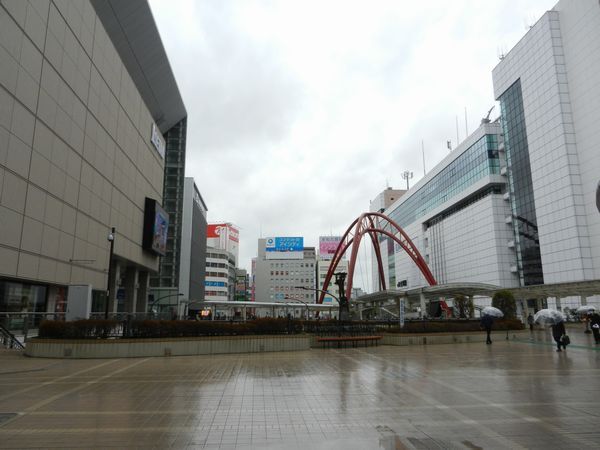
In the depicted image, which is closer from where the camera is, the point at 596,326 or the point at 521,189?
the point at 596,326

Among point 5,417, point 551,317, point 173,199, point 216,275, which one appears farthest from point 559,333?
point 216,275

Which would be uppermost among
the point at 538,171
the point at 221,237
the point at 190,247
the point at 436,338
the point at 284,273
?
the point at 221,237

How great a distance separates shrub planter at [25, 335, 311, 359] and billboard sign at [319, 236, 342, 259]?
446 feet

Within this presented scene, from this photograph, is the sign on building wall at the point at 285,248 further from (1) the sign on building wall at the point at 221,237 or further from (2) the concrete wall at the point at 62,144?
(2) the concrete wall at the point at 62,144

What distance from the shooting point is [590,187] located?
52.2m

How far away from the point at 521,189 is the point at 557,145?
390 inches

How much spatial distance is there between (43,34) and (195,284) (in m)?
58.5

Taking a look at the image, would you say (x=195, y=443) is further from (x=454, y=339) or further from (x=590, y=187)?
(x=590, y=187)

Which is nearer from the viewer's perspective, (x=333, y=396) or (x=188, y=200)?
(x=333, y=396)

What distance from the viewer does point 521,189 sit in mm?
65062

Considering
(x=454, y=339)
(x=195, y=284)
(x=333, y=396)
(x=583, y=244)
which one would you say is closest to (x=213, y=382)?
(x=333, y=396)

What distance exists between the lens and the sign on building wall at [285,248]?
498 feet

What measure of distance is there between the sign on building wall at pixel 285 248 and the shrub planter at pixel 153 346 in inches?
5202

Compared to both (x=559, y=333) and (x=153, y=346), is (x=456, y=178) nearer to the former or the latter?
(x=559, y=333)
